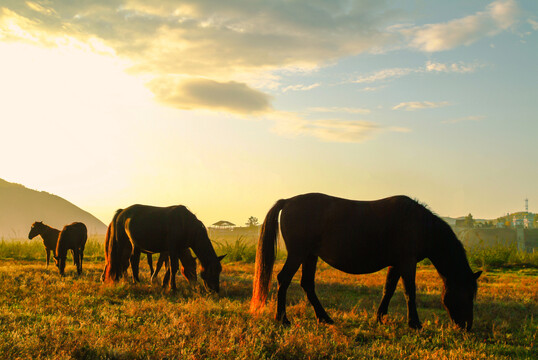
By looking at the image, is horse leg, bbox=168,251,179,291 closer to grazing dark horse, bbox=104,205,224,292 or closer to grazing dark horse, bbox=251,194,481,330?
grazing dark horse, bbox=104,205,224,292

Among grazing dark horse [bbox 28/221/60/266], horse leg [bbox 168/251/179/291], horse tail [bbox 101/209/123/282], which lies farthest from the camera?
grazing dark horse [bbox 28/221/60/266]

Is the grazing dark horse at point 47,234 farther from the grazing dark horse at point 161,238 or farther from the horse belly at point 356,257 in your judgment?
the horse belly at point 356,257

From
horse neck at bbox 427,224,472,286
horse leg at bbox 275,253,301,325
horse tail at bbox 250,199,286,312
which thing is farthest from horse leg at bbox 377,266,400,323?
horse tail at bbox 250,199,286,312

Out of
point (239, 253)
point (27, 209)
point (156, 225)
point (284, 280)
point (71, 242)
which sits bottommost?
point (239, 253)

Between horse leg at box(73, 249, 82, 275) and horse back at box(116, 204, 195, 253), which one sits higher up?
horse back at box(116, 204, 195, 253)

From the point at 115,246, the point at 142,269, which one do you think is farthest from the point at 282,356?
the point at 142,269

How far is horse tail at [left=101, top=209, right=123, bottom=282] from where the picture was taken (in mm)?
11633

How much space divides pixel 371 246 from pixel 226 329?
9.02ft

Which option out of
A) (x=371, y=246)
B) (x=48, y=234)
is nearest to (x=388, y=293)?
(x=371, y=246)

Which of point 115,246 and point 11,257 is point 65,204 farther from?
point 115,246

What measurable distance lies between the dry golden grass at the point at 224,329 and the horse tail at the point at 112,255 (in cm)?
121

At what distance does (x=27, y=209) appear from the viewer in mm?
105312

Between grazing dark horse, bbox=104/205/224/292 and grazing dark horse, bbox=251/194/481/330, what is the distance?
3.74 m

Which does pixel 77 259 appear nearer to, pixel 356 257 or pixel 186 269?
pixel 186 269
